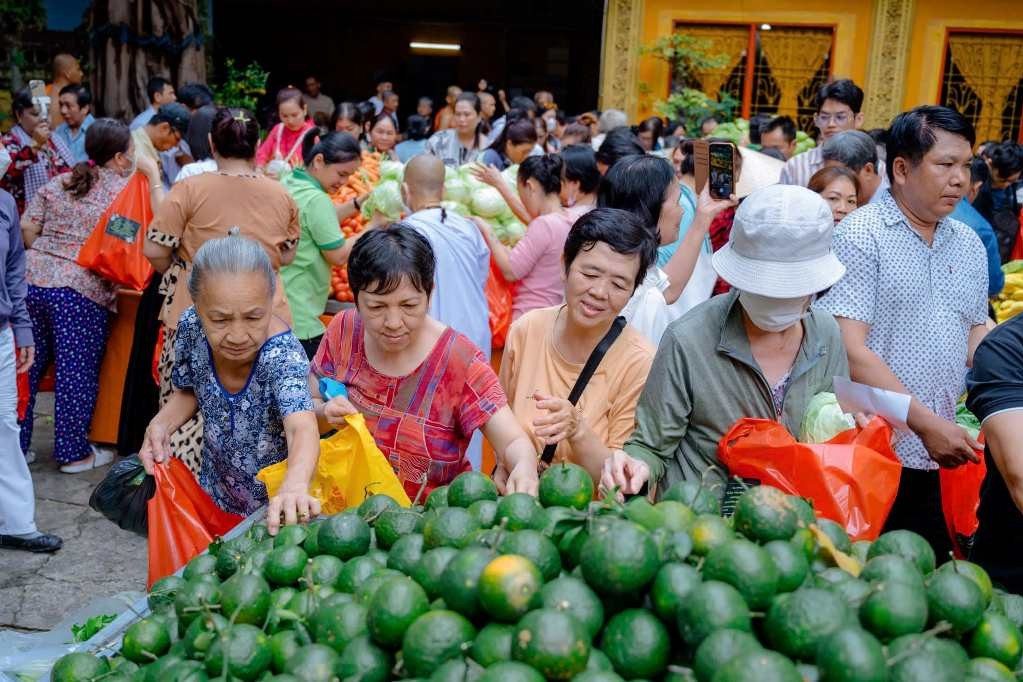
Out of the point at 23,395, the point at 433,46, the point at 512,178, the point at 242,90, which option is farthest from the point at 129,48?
the point at 433,46

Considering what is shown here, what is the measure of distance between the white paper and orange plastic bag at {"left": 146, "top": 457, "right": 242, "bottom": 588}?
1.82 metres

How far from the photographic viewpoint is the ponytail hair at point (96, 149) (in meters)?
A: 5.09

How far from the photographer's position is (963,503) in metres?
2.84

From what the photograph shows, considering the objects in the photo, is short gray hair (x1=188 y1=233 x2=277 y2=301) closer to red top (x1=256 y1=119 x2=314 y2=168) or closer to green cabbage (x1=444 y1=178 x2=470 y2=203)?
green cabbage (x1=444 y1=178 x2=470 y2=203)

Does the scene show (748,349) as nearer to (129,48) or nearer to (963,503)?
(963,503)

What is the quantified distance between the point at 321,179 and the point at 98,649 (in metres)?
3.34

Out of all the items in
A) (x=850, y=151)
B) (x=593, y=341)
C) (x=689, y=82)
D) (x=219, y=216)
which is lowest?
(x=593, y=341)

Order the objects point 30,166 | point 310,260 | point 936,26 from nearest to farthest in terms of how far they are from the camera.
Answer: point 310,260 < point 30,166 < point 936,26

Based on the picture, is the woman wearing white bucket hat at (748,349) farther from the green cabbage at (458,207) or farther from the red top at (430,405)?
the green cabbage at (458,207)

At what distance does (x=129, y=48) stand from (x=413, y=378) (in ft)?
29.5

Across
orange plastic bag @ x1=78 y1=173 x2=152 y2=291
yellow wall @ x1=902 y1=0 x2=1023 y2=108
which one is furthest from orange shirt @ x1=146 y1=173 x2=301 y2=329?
yellow wall @ x1=902 y1=0 x2=1023 y2=108

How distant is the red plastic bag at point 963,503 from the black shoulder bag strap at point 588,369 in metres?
1.10

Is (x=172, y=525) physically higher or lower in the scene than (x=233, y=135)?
lower

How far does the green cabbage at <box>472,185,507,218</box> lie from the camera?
5.35m
